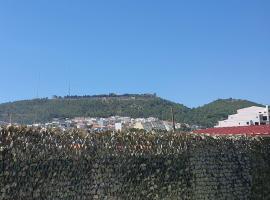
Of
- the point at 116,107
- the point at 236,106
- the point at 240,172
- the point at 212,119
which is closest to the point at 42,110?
the point at 116,107

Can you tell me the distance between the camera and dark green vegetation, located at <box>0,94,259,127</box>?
267 feet

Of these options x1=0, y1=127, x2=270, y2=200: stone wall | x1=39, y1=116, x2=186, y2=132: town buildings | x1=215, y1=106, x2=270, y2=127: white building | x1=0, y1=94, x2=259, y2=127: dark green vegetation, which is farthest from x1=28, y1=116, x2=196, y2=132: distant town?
x1=0, y1=94, x2=259, y2=127: dark green vegetation

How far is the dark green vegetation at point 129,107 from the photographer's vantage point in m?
81.3

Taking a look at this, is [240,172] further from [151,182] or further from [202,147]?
[151,182]

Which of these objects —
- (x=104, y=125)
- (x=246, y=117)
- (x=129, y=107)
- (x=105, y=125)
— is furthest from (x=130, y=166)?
(x=129, y=107)

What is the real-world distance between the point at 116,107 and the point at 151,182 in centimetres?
8222

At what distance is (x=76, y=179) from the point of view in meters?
8.74

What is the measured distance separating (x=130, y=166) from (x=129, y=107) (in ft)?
272

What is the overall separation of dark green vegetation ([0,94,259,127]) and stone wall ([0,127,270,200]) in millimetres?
62915

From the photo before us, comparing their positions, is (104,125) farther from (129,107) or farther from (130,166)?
(129,107)

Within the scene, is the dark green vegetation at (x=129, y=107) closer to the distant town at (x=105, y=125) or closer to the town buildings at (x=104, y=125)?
the distant town at (x=105, y=125)

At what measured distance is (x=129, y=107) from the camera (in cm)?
9281

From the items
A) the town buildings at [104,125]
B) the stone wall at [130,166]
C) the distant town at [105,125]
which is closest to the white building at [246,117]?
the distant town at [105,125]

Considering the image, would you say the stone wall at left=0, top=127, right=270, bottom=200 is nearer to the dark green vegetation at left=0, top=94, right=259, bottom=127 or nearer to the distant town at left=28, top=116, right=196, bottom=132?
the distant town at left=28, top=116, right=196, bottom=132
